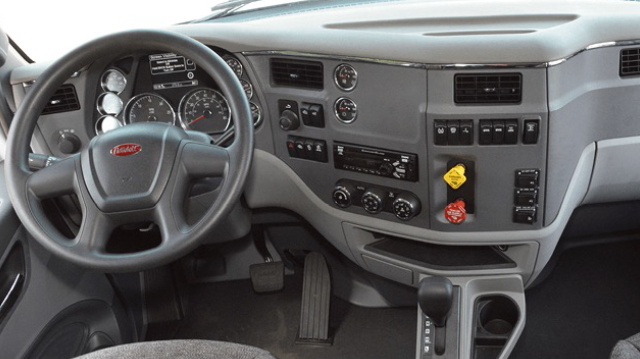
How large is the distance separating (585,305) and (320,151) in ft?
3.83

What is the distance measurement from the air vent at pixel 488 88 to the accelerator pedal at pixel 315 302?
3.48 ft

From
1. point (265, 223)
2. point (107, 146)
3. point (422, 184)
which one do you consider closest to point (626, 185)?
point (422, 184)

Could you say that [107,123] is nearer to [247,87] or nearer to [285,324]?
[247,87]

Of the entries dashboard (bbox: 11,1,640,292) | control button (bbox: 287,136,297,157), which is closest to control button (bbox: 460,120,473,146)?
dashboard (bbox: 11,1,640,292)

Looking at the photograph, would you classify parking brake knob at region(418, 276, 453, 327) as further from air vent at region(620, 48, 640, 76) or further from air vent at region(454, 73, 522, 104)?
air vent at region(620, 48, 640, 76)

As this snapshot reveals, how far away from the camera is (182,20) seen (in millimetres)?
2293

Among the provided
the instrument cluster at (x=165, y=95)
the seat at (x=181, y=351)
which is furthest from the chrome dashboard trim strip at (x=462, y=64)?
the seat at (x=181, y=351)

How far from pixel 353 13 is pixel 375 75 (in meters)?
0.35

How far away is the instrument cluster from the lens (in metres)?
1.99

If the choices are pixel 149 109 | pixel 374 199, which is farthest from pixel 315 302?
pixel 149 109

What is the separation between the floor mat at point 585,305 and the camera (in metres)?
2.31

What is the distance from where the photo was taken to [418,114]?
69.3 inches

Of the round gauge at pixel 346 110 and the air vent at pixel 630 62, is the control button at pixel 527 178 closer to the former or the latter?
the air vent at pixel 630 62

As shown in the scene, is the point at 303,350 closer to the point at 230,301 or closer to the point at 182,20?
the point at 230,301
